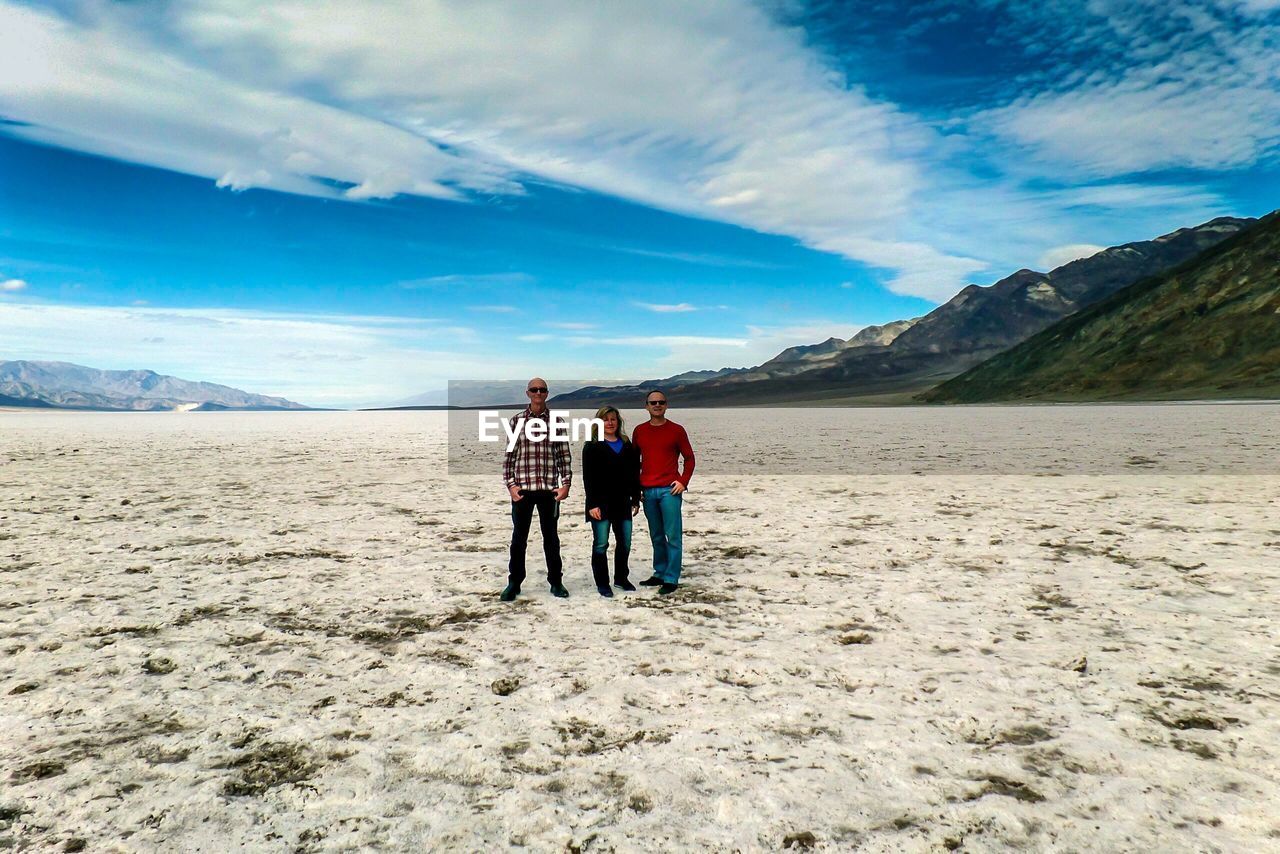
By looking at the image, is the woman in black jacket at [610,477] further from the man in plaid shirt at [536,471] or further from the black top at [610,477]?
the man in plaid shirt at [536,471]

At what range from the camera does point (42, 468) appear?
22359mm

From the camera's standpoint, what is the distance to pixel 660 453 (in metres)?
7.91

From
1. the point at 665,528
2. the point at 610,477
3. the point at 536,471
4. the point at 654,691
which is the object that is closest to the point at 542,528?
the point at 536,471

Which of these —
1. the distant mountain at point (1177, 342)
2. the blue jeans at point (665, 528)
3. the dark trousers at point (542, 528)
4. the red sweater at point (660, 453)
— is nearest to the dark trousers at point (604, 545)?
the blue jeans at point (665, 528)

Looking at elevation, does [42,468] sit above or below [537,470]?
below

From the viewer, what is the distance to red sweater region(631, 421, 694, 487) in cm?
791

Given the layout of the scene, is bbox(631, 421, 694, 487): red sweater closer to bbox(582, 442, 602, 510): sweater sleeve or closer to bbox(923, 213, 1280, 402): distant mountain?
bbox(582, 442, 602, 510): sweater sleeve

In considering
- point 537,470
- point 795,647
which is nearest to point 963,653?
point 795,647

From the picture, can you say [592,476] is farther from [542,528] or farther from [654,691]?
[654,691]

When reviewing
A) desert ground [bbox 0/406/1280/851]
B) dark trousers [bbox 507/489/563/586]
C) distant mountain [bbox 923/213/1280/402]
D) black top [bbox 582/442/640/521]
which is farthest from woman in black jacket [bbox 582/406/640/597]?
distant mountain [bbox 923/213/1280/402]

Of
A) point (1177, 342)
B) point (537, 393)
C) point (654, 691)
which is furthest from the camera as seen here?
point (1177, 342)

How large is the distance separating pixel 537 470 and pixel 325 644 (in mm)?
2534

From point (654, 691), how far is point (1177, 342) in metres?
133

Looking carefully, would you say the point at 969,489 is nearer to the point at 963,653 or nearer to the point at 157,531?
the point at 963,653
